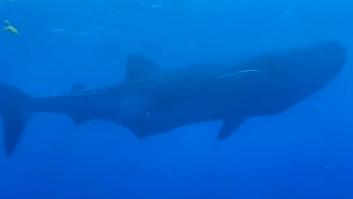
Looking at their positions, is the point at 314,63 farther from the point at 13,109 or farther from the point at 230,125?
the point at 13,109

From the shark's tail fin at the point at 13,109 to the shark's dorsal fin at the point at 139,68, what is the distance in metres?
2.56

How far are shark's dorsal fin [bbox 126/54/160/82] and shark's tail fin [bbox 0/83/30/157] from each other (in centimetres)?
256

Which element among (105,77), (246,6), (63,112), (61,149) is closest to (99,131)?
(61,149)

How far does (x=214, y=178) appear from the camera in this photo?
49.5m

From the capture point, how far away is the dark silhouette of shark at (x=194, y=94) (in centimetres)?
1022

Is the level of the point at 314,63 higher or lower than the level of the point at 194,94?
higher

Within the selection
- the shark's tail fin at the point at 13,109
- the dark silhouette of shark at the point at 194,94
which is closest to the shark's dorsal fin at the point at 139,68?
the dark silhouette of shark at the point at 194,94

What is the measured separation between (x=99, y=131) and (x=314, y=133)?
16.3 metres

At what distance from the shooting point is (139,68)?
11398 mm

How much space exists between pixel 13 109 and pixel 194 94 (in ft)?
13.9

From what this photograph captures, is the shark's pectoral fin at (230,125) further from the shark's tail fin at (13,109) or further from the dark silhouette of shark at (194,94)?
the shark's tail fin at (13,109)

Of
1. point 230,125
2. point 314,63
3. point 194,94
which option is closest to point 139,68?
point 194,94

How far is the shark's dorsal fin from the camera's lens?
11.3m

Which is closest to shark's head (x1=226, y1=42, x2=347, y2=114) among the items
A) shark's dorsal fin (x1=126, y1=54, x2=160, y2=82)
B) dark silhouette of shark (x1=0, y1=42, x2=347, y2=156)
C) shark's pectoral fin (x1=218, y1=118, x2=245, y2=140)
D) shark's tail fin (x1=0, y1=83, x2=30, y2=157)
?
dark silhouette of shark (x1=0, y1=42, x2=347, y2=156)
